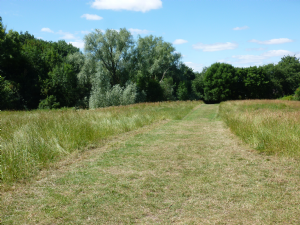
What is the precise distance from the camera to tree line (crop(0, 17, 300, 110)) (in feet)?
115

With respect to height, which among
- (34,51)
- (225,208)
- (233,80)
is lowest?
(225,208)

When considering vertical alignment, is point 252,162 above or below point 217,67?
below

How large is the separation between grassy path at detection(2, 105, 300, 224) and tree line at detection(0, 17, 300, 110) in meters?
26.2

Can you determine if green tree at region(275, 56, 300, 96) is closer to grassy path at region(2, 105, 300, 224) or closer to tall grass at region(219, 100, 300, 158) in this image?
tall grass at region(219, 100, 300, 158)

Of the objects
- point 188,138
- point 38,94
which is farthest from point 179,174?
point 38,94

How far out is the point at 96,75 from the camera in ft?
112

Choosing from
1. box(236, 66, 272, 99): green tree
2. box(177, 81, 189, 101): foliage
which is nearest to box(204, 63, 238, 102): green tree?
box(236, 66, 272, 99): green tree

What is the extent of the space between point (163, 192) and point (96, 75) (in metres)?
32.1

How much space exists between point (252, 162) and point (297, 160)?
3.25 feet

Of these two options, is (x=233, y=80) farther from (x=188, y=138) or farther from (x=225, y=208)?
(x=225, y=208)

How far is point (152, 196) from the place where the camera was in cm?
373

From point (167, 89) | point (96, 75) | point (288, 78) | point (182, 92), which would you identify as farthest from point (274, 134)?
point (288, 78)

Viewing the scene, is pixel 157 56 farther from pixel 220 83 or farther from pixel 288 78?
pixel 288 78

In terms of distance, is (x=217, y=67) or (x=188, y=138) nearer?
(x=188, y=138)
